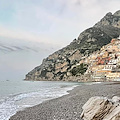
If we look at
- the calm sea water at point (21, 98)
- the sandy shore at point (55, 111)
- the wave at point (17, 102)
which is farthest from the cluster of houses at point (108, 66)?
the sandy shore at point (55, 111)

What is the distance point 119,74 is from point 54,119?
91.4 m

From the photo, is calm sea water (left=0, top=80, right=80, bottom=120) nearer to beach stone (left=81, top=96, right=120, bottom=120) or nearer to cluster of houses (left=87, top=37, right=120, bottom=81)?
beach stone (left=81, top=96, right=120, bottom=120)

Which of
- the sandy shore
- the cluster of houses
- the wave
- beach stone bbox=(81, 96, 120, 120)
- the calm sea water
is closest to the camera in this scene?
beach stone bbox=(81, 96, 120, 120)

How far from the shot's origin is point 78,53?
18812cm

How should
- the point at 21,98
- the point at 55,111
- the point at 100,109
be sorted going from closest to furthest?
the point at 100,109 → the point at 55,111 → the point at 21,98

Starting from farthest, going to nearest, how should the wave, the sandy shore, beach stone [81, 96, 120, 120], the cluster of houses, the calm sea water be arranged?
the cluster of houses < the calm sea water < the wave < the sandy shore < beach stone [81, 96, 120, 120]

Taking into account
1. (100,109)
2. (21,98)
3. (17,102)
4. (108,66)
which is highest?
(108,66)

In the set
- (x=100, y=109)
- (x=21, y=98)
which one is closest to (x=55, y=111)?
(x=100, y=109)

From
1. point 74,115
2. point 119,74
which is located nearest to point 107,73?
point 119,74

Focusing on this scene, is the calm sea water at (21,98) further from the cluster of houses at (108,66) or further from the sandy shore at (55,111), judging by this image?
the cluster of houses at (108,66)

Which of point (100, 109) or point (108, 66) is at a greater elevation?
point (108, 66)

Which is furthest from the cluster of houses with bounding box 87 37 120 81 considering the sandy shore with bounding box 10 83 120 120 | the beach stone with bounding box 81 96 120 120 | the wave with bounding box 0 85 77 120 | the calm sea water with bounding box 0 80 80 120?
the beach stone with bounding box 81 96 120 120

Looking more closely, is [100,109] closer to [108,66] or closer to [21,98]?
[21,98]

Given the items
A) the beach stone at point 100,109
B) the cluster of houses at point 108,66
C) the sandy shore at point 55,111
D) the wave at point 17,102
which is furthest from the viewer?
the cluster of houses at point 108,66
